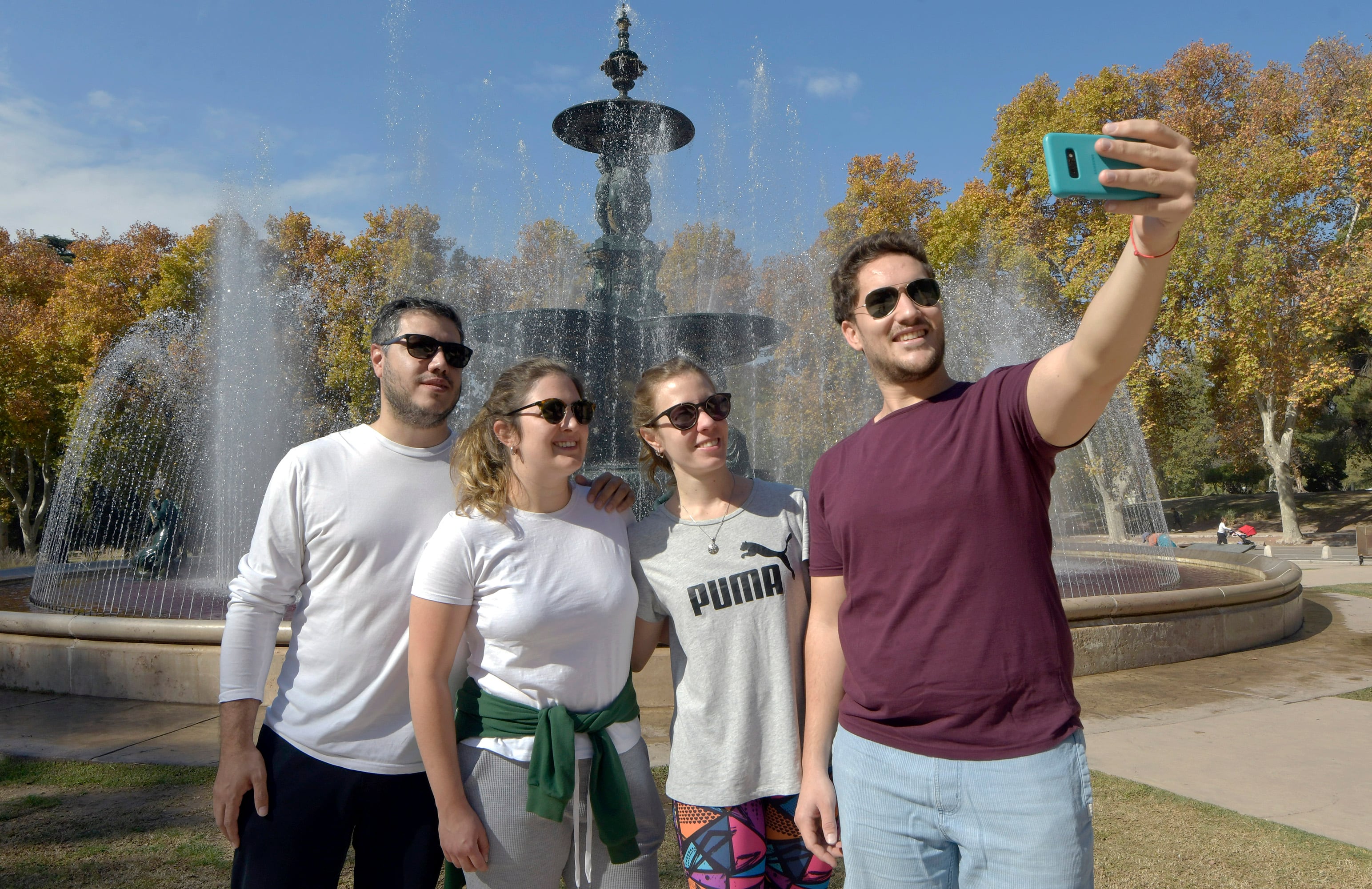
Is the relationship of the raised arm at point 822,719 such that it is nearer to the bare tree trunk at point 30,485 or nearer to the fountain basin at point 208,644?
the fountain basin at point 208,644

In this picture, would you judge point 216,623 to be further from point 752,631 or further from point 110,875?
point 752,631

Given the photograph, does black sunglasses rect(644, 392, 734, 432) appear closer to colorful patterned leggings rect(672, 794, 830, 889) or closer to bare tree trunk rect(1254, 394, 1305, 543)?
colorful patterned leggings rect(672, 794, 830, 889)

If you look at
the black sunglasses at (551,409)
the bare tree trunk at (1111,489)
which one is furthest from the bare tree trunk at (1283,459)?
the black sunglasses at (551,409)

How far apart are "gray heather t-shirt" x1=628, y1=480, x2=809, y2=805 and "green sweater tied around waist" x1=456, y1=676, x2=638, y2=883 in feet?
0.54

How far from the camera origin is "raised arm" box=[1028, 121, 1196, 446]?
134cm

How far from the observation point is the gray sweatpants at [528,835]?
1.97 metres

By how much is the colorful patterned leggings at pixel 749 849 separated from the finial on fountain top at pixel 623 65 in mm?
10875

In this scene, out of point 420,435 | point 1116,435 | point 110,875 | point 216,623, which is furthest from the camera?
point 1116,435

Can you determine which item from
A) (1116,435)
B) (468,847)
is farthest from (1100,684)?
(1116,435)

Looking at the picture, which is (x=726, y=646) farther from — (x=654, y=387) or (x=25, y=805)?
(x=25, y=805)

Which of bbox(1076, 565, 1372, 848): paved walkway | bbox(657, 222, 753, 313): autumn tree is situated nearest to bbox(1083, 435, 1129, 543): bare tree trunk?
bbox(657, 222, 753, 313): autumn tree

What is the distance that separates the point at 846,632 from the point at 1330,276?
90.1ft

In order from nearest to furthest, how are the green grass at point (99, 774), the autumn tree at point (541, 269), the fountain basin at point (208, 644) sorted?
the green grass at point (99, 774)
the fountain basin at point (208, 644)
the autumn tree at point (541, 269)

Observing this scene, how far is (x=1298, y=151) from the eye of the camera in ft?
79.0
